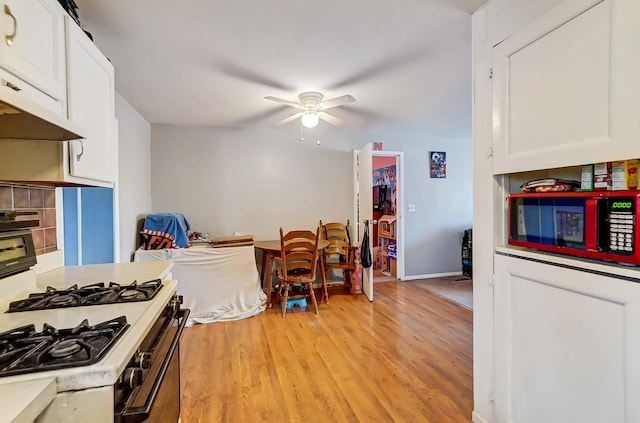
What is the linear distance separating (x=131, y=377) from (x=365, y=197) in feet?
11.2

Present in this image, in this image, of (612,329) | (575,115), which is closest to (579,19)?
(575,115)

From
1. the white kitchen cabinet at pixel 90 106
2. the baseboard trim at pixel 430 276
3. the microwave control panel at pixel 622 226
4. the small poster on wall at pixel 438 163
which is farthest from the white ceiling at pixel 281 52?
the baseboard trim at pixel 430 276

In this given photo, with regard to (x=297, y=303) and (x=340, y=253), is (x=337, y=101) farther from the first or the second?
(x=297, y=303)

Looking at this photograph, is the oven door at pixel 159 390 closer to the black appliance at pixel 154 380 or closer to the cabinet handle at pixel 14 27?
the black appliance at pixel 154 380

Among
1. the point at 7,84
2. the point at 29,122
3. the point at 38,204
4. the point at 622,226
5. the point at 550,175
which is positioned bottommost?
the point at 622,226

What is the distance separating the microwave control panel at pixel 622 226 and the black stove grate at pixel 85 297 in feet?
5.51

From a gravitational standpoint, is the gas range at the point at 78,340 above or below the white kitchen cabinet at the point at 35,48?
below

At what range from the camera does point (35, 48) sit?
107 centimetres

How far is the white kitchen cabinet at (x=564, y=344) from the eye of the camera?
99cm

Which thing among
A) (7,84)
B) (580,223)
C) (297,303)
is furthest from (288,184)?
(580,223)

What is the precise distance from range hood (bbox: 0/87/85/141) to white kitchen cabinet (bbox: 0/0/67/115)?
12 cm

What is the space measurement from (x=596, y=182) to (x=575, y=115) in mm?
268

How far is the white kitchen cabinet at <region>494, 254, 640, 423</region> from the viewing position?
0.99m

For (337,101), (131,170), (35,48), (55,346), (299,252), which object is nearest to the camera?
(55,346)
